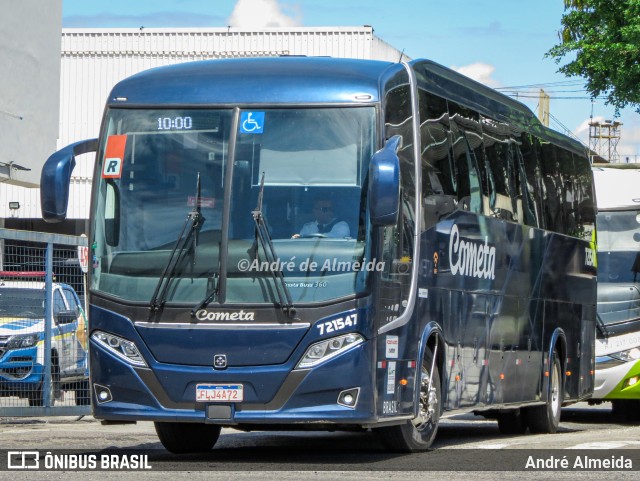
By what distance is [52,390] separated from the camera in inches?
702

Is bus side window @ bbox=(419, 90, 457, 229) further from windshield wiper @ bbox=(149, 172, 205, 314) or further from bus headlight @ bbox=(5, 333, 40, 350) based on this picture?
bus headlight @ bbox=(5, 333, 40, 350)

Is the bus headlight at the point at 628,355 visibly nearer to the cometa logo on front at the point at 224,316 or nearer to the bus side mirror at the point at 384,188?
the bus side mirror at the point at 384,188

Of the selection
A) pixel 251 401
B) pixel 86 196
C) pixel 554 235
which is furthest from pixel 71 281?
pixel 86 196

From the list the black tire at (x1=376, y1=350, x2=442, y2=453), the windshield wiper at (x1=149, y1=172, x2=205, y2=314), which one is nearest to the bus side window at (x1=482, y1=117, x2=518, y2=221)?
the black tire at (x1=376, y1=350, x2=442, y2=453)

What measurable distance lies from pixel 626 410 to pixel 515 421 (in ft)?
14.5

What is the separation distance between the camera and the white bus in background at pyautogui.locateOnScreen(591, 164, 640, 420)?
67.8 ft

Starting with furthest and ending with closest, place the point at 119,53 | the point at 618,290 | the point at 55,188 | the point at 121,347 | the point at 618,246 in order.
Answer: the point at 119,53, the point at 618,246, the point at 618,290, the point at 55,188, the point at 121,347

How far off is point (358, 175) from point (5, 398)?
290 inches

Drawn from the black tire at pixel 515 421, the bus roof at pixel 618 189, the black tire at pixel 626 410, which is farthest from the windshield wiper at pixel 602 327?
the black tire at pixel 515 421

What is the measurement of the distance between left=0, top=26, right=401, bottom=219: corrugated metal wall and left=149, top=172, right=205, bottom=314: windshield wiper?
41061mm

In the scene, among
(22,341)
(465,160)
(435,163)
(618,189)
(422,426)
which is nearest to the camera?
(422,426)

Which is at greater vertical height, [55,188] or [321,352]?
[55,188]

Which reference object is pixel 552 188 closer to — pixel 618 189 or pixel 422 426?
pixel 618 189

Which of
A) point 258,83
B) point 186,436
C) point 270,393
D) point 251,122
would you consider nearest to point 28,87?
point 186,436
